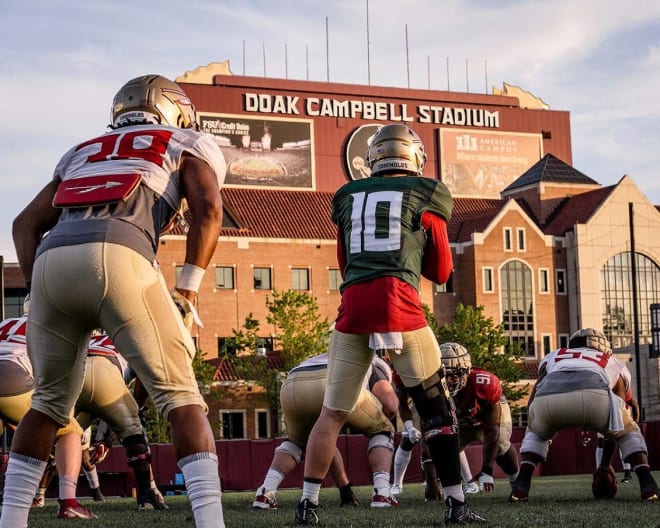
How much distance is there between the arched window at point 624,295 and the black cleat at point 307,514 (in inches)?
2596

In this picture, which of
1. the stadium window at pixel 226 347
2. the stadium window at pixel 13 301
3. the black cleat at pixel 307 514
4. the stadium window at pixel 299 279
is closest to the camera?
the black cleat at pixel 307 514

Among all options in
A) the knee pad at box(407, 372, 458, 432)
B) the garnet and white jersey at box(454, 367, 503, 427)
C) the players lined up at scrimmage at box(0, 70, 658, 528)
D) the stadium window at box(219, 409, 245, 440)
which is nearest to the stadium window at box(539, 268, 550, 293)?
the stadium window at box(219, 409, 245, 440)

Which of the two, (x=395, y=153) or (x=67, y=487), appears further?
(x=67, y=487)

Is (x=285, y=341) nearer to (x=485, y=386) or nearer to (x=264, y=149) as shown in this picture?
(x=264, y=149)

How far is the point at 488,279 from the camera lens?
69.9 meters

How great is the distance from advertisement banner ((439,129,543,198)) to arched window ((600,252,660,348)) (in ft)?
43.6

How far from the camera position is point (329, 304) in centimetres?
6775

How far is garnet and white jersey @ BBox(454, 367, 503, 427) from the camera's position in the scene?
12.7 meters

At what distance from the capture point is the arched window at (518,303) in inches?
2778

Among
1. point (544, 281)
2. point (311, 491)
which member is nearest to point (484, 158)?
point (544, 281)

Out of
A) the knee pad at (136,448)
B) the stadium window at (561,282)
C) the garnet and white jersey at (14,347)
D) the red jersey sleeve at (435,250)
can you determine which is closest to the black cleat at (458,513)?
the red jersey sleeve at (435,250)

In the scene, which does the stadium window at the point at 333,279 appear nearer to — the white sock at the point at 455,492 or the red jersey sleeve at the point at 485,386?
the red jersey sleeve at the point at 485,386

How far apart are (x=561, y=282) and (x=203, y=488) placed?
68.3 m

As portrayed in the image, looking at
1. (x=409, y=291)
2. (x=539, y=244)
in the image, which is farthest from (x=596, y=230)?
(x=409, y=291)
